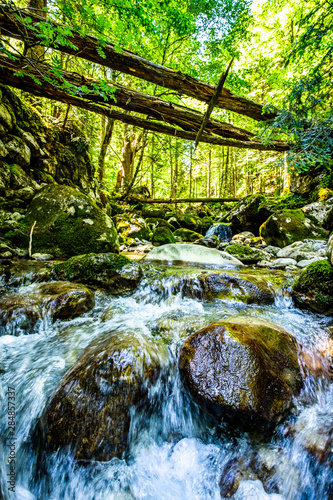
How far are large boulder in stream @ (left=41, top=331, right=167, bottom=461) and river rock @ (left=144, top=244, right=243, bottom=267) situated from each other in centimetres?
425

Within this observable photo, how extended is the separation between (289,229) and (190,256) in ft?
14.7

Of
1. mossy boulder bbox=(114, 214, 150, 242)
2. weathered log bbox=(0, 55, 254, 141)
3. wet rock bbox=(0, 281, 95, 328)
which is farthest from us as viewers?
mossy boulder bbox=(114, 214, 150, 242)

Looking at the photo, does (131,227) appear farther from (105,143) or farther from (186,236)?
(105,143)

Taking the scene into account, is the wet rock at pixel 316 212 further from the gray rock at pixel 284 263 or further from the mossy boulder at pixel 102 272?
the mossy boulder at pixel 102 272

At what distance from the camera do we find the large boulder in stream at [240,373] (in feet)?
5.88

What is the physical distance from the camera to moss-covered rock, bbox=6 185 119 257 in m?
5.39

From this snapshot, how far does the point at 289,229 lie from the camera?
8227mm

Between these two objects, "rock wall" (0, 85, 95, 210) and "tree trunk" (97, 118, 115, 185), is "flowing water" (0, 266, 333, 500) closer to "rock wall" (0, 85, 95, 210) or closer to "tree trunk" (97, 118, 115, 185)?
"rock wall" (0, 85, 95, 210)

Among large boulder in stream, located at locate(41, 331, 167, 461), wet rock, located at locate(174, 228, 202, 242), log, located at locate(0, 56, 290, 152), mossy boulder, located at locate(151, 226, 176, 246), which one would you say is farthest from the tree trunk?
large boulder in stream, located at locate(41, 331, 167, 461)

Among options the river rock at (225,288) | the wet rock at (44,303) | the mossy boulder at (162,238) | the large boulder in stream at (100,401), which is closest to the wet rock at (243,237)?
the mossy boulder at (162,238)

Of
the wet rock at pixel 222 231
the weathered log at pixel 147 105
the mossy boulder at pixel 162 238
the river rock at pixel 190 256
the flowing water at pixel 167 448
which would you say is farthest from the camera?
the wet rock at pixel 222 231

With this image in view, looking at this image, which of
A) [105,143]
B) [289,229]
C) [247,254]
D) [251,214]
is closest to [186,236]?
[251,214]

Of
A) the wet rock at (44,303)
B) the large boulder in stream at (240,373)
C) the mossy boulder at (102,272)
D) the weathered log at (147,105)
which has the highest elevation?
the weathered log at (147,105)

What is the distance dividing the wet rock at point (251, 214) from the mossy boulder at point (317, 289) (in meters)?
7.66
